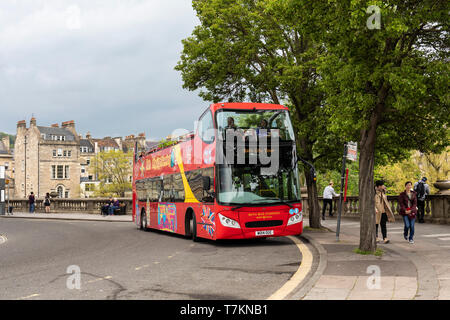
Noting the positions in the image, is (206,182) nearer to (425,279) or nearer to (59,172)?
(425,279)

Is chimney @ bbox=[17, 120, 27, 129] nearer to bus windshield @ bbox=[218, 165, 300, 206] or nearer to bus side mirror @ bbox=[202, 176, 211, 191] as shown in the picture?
bus side mirror @ bbox=[202, 176, 211, 191]

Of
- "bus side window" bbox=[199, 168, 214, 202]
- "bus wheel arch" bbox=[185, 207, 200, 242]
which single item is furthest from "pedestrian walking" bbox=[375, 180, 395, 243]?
"bus wheel arch" bbox=[185, 207, 200, 242]

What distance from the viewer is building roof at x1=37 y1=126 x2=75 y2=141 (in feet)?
352

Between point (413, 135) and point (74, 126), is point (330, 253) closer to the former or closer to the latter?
point (413, 135)

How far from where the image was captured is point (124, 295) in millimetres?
7703

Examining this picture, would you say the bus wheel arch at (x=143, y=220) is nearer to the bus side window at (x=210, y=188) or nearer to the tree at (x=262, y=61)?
the tree at (x=262, y=61)

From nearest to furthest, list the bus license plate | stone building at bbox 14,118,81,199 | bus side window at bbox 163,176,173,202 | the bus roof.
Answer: the bus license plate
the bus roof
bus side window at bbox 163,176,173,202
stone building at bbox 14,118,81,199

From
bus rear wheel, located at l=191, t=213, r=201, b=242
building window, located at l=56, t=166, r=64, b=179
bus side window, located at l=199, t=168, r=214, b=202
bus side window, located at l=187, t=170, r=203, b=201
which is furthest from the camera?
building window, located at l=56, t=166, r=64, b=179

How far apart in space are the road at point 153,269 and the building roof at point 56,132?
9531 centimetres

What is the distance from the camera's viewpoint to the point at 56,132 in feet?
359

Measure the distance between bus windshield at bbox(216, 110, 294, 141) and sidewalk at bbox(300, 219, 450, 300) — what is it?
3.78 metres

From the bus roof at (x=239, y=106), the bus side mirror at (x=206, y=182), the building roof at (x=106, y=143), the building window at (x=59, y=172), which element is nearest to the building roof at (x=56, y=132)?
the building window at (x=59, y=172)

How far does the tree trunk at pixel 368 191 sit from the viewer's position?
38.4 feet
